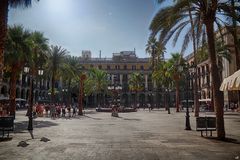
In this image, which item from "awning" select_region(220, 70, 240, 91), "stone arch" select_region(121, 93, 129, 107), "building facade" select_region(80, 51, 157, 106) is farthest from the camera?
"building facade" select_region(80, 51, 157, 106)

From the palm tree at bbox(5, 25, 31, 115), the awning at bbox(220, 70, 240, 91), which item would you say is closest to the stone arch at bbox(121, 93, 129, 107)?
the palm tree at bbox(5, 25, 31, 115)

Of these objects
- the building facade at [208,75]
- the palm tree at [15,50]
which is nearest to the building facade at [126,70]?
the building facade at [208,75]

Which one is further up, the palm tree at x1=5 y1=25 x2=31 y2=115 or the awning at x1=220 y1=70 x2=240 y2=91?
the palm tree at x1=5 y1=25 x2=31 y2=115

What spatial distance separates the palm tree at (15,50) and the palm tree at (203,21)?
1392cm

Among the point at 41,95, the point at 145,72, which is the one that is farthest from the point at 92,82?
the point at 145,72

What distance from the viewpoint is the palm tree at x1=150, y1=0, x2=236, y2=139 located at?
12.9 metres

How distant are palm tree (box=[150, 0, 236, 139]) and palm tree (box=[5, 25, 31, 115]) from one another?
13924 mm

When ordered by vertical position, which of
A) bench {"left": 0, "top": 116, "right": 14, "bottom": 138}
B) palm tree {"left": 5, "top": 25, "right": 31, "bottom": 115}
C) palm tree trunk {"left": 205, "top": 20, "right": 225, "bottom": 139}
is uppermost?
palm tree {"left": 5, "top": 25, "right": 31, "bottom": 115}

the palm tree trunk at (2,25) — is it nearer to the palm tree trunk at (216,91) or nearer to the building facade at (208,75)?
the palm tree trunk at (216,91)

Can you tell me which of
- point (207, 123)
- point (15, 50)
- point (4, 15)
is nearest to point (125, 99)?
point (15, 50)

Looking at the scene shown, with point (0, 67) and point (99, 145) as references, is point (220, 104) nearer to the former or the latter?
point (99, 145)

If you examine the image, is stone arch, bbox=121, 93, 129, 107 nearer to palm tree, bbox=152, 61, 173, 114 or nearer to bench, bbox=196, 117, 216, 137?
palm tree, bbox=152, 61, 173, 114

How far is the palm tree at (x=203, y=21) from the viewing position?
506 inches

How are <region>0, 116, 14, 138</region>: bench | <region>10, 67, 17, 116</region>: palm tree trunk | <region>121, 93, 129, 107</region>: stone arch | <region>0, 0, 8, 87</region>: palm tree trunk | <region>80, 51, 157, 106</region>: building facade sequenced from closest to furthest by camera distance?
1. <region>0, 0, 8, 87</region>: palm tree trunk
2. <region>0, 116, 14, 138</region>: bench
3. <region>10, 67, 17, 116</region>: palm tree trunk
4. <region>121, 93, 129, 107</region>: stone arch
5. <region>80, 51, 157, 106</region>: building facade
